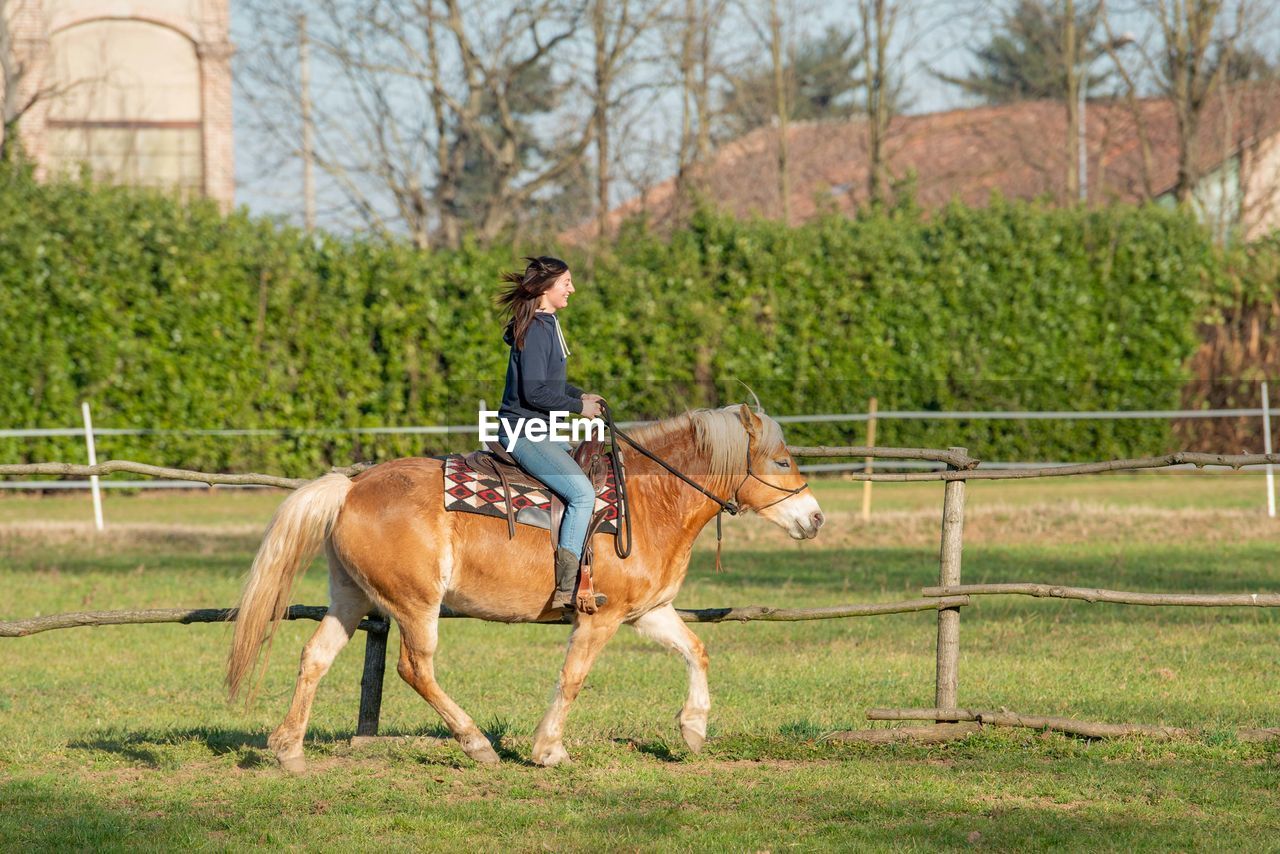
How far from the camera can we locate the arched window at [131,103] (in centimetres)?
3228

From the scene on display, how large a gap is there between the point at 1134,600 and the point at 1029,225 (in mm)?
18129

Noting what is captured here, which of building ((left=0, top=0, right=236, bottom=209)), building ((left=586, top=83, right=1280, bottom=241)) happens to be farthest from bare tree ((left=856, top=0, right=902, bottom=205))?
building ((left=0, top=0, right=236, bottom=209))

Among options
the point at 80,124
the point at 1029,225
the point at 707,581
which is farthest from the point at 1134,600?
the point at 80,124

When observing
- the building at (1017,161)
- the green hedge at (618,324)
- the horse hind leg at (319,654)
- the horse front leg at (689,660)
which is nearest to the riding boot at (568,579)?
the horse front leg at (689,660)

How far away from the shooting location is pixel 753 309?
77.2ft

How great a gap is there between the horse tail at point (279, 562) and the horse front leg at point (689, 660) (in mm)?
1727

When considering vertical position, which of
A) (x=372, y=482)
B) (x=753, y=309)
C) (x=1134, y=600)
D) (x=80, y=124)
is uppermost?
(x=80, y=124)

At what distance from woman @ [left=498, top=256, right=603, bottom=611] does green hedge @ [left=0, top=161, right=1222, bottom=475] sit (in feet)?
Answer: 46.8

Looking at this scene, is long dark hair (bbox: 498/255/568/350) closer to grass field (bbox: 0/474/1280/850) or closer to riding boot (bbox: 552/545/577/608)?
riding boot (bbox: 552/545/577/608)

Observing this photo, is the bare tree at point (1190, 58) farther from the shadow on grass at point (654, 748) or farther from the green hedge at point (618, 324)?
the shadow on grass at point (654, 748)

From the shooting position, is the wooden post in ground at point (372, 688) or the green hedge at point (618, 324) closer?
the wooden post in ground at point (372, 688)

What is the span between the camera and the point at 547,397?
6.40 meters

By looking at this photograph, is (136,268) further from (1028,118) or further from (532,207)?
(1028,118)

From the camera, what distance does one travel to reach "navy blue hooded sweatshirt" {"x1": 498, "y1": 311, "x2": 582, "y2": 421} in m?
6.41
